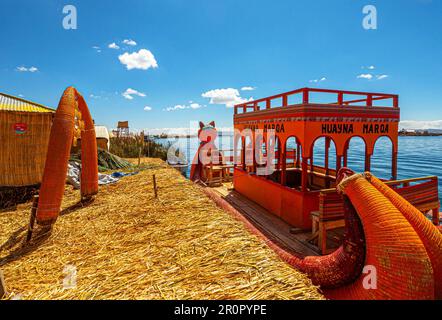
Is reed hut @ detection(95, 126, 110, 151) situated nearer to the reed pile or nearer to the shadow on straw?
the reed pile

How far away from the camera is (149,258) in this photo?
9.67 feet

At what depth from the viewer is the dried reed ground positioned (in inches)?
89.2

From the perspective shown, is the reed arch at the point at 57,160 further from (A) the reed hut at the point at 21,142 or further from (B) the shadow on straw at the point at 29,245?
(A) the reed hut at the point at 21,142

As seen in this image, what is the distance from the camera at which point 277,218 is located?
901cm

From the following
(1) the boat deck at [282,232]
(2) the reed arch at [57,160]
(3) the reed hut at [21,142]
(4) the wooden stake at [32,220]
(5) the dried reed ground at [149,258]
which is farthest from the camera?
(1) the boat deck at [282,232]

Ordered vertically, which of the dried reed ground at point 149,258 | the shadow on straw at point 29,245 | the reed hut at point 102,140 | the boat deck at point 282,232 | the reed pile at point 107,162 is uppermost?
the reed hut at point 102,140

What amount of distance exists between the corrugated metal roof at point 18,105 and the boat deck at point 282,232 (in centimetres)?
776

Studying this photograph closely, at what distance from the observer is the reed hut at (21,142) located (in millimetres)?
6074

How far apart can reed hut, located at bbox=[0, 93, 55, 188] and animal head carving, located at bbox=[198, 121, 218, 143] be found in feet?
34.7

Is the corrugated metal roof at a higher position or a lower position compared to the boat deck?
higher

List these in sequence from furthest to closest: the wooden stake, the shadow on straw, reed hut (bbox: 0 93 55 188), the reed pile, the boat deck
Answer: the reed pile < the boat deck < reed hut (bbox: 0 93 55 188) < the wooden stake < the shadow on straw

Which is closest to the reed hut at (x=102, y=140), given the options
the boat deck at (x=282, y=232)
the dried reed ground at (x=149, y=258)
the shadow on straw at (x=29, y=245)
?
the boat deck at (x=282, y=232)

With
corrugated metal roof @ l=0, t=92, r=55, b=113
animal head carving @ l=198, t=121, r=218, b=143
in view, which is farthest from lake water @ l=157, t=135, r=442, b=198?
corrugated metal roof @ l=0, t=92, r=55, b=113
